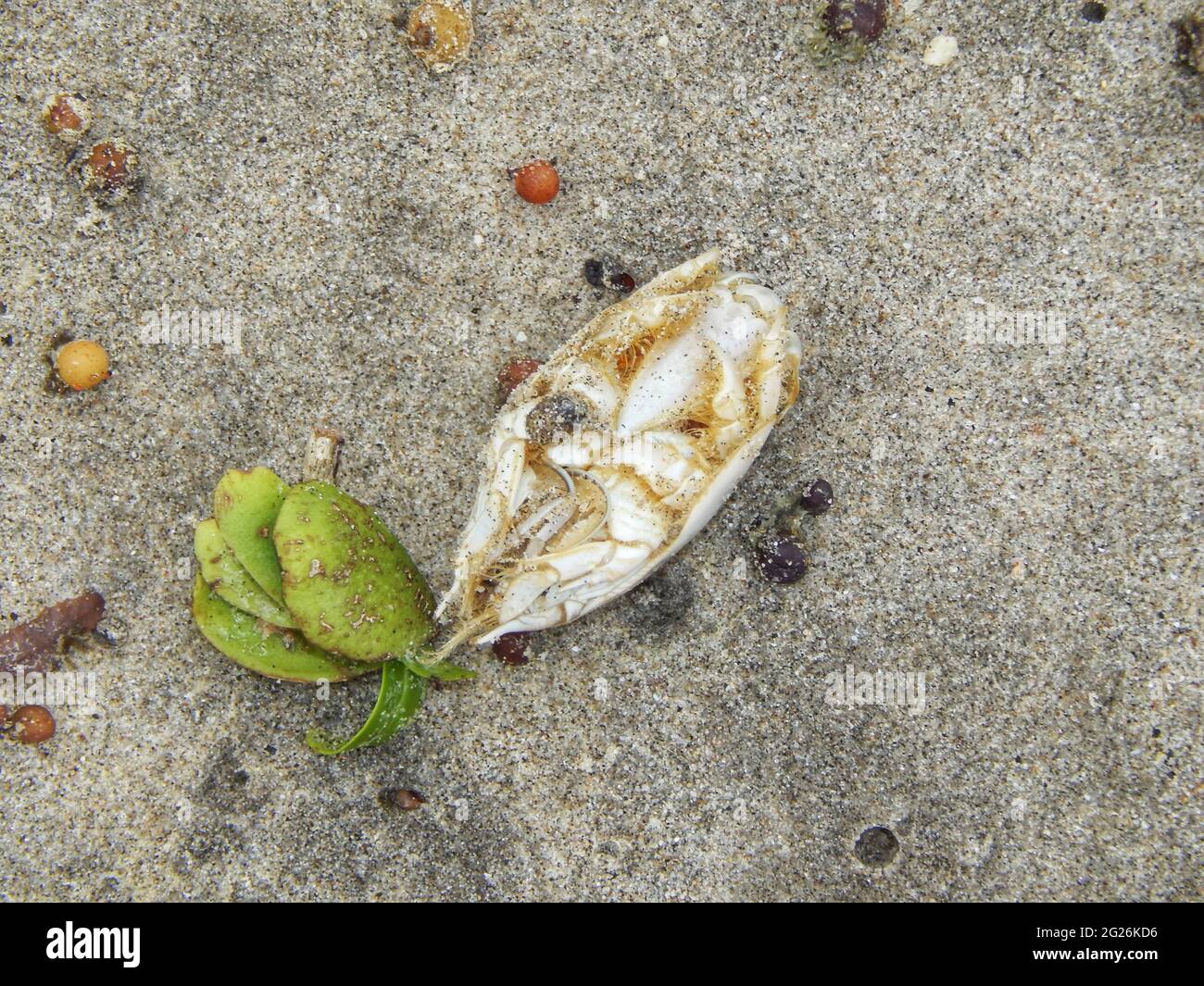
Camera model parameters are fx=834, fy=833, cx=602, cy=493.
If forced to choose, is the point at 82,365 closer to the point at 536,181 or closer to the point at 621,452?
the point at 536,181

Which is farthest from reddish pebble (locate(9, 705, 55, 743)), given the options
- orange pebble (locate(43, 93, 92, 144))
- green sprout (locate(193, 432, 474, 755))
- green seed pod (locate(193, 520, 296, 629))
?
orange pebble (locate(43, 93, 92, 144))

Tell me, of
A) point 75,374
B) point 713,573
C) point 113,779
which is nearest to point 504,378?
point 713,573

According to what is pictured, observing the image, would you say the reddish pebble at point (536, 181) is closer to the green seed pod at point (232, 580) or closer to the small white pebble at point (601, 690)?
the green seed pod at point (232, 580)

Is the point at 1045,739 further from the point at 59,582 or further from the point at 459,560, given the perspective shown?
the point at 59,582

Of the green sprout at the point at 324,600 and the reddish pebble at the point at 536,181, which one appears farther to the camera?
the reddish pebble at the point at 536,181

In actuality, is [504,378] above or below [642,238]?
below

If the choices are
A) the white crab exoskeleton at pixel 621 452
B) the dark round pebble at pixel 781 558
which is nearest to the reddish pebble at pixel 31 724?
the white crab exoskeleton at pixel 621 452
